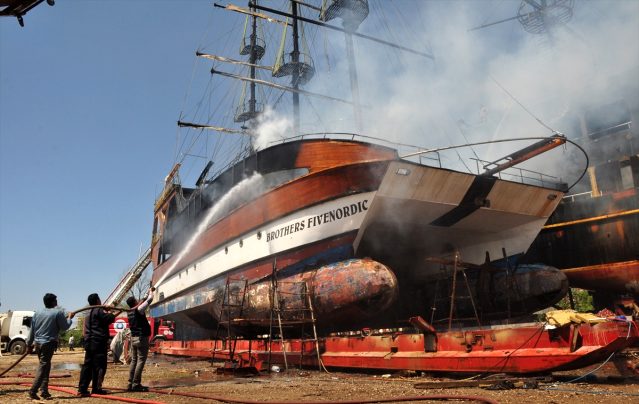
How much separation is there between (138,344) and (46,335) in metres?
1.22

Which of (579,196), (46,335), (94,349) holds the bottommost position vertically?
(94,349)

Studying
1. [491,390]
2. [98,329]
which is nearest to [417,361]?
[491,390]

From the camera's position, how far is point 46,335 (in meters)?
6.24

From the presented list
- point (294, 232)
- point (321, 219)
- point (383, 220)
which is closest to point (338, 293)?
point (321, 219)

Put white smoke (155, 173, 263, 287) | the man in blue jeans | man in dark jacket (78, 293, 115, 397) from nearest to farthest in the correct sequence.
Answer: the man in blue jeans, man in dark jacket (78, 293, 115, 397), white smoke (155, 173, 263, 287)

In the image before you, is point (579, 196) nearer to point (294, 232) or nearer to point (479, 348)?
point (294, 232)

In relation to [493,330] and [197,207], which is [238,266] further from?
[493,330]

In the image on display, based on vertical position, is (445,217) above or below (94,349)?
above

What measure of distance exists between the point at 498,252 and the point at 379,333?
234 inches

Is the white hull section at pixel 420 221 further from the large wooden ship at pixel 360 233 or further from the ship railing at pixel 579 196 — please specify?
the ship railing at pixel 579 196

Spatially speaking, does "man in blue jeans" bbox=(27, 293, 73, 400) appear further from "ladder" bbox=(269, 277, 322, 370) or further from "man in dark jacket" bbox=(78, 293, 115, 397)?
"ladder" bbox=(269, 277, 322, 370)

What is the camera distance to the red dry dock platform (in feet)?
19.1

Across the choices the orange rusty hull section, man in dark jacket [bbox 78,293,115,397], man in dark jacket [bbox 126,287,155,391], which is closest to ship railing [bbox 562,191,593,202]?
the orange rusty hull section

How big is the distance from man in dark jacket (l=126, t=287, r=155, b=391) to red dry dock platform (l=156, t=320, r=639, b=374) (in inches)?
139
